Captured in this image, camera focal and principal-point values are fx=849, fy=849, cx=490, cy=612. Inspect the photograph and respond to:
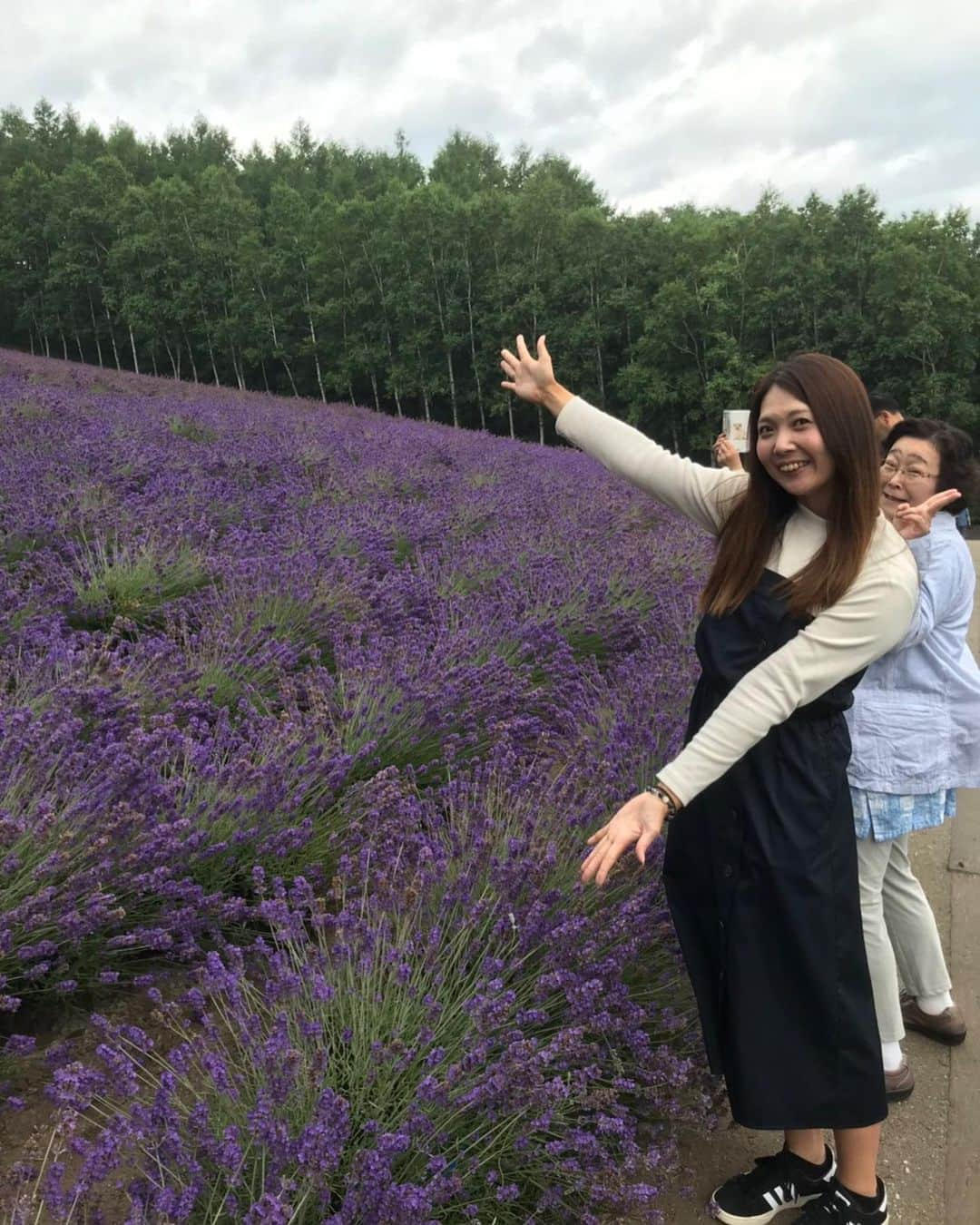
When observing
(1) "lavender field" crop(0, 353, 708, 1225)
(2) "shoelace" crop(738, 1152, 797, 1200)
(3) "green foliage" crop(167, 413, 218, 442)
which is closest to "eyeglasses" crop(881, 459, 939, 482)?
(1) "lavender field" crop(0, 353, 708, 1225)

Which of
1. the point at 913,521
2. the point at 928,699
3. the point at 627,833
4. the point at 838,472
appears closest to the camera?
the point at 627,833

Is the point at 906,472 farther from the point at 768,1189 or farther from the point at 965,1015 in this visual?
the point at 768,1189

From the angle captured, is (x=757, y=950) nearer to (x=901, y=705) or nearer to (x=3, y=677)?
(x=901, y=705)

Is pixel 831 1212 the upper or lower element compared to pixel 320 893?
lower

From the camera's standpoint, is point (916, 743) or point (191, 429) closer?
point (916, 743)

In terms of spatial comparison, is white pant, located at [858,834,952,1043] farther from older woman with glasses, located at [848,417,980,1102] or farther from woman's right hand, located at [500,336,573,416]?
woman's right hand, located at [500,336,573,416]

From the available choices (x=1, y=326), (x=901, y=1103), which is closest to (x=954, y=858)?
(x=901, y=1103)

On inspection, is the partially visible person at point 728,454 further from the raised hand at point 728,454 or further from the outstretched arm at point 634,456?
the outstretched arm at point 634,456

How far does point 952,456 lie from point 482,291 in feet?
101

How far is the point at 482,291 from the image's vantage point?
30.8m

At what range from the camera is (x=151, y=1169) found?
138cm

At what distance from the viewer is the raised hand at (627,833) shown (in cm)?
142

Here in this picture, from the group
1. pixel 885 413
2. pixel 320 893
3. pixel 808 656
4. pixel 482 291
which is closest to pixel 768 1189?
pixel 808 656

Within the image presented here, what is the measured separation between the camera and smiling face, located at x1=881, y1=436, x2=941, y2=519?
2260 mm
